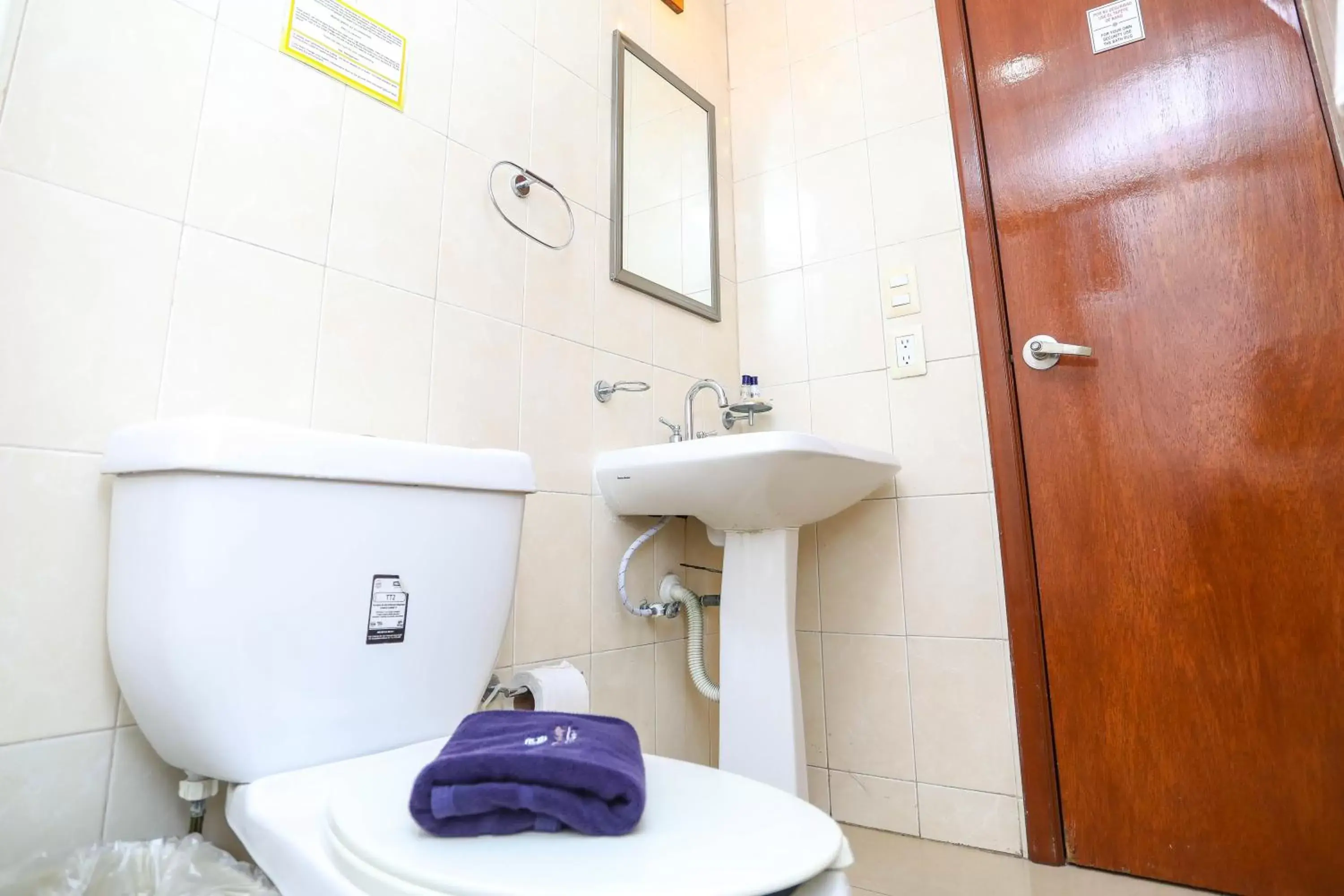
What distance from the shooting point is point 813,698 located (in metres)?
1.54

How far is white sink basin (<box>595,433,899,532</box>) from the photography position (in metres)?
1.10

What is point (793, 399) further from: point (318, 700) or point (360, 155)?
point (318, 700)

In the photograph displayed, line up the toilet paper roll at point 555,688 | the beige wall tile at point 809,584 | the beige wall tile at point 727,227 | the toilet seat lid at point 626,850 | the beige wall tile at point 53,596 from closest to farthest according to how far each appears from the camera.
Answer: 1. the toilet seat lid at point 626,850
2. the beige wall tile at point 53,596
3. the toilet paper roll at point 555,688
4. the beige wall tile at point 809,584
5. the beige wall tile at point 727,227

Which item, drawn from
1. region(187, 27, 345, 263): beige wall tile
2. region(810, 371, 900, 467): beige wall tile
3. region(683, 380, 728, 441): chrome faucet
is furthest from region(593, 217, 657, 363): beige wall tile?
region(187, 27, 345, 263): beige wall tile

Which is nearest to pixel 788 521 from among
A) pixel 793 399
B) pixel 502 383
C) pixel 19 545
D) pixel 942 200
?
pixel 793 399

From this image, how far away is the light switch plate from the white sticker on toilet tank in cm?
122

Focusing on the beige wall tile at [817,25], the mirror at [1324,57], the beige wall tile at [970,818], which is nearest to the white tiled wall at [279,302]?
the beige wall tile at [970,818]

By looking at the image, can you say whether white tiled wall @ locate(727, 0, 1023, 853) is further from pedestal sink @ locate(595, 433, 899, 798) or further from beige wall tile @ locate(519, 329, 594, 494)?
beige wall tile @ locate(519, 329, 594, 494)

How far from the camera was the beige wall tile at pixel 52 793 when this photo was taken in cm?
68

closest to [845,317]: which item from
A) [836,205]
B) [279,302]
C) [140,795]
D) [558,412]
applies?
[836,205]

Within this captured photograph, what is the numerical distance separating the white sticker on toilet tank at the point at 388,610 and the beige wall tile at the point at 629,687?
1.75 ft

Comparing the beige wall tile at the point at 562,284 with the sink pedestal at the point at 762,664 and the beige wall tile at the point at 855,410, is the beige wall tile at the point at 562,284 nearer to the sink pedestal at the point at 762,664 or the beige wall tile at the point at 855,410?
the sink pedestal at the point at 762,664

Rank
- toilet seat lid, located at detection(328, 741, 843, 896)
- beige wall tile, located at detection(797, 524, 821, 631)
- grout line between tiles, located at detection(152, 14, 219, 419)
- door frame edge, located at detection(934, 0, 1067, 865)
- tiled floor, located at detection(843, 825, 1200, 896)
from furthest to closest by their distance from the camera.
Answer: beige wall tile, located at detection(797, 524, 821, 631), door frame edge, located at detection(934, 0, 1067, 865), tiled floor, located at detection(843, 825, 1200, 896), grout line between tiles, located at detection(152, 14, 219, 419), toilet seat lid, located at detection(328, 741, 843, 896)

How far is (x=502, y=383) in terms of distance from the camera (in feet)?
3.91
